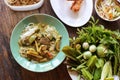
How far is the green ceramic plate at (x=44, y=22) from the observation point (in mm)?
1252

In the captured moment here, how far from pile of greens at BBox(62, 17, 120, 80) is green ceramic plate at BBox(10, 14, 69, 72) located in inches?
1.6

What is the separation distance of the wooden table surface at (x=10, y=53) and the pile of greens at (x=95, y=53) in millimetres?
69

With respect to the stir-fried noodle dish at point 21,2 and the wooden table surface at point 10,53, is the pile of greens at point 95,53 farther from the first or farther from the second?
the stir-fried noodle dish at point 21,2

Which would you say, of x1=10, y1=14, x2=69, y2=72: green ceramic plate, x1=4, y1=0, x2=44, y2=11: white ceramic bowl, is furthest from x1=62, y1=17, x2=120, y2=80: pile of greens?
x1=4, y1=0, x2=44, y2=11: white ceramic bowl

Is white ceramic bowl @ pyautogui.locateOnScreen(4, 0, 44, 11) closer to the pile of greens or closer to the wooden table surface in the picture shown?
the wooden table surface

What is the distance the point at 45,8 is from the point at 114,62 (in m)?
0.39

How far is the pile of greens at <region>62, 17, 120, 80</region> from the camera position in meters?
1.22

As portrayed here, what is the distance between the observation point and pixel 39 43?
1.29 metres

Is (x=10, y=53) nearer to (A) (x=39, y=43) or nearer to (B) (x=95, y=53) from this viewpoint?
(A) (x=39, y=43)

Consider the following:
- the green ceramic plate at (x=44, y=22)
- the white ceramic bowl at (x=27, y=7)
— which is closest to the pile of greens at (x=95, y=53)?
the green ceramic plate at (x=44, y=22)

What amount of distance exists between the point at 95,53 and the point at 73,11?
0.74 feet

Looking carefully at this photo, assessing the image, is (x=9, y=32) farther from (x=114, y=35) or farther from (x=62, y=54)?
(x=114, y=35)

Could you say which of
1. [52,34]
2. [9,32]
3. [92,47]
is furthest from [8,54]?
[92,47]

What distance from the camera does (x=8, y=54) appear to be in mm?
1299
